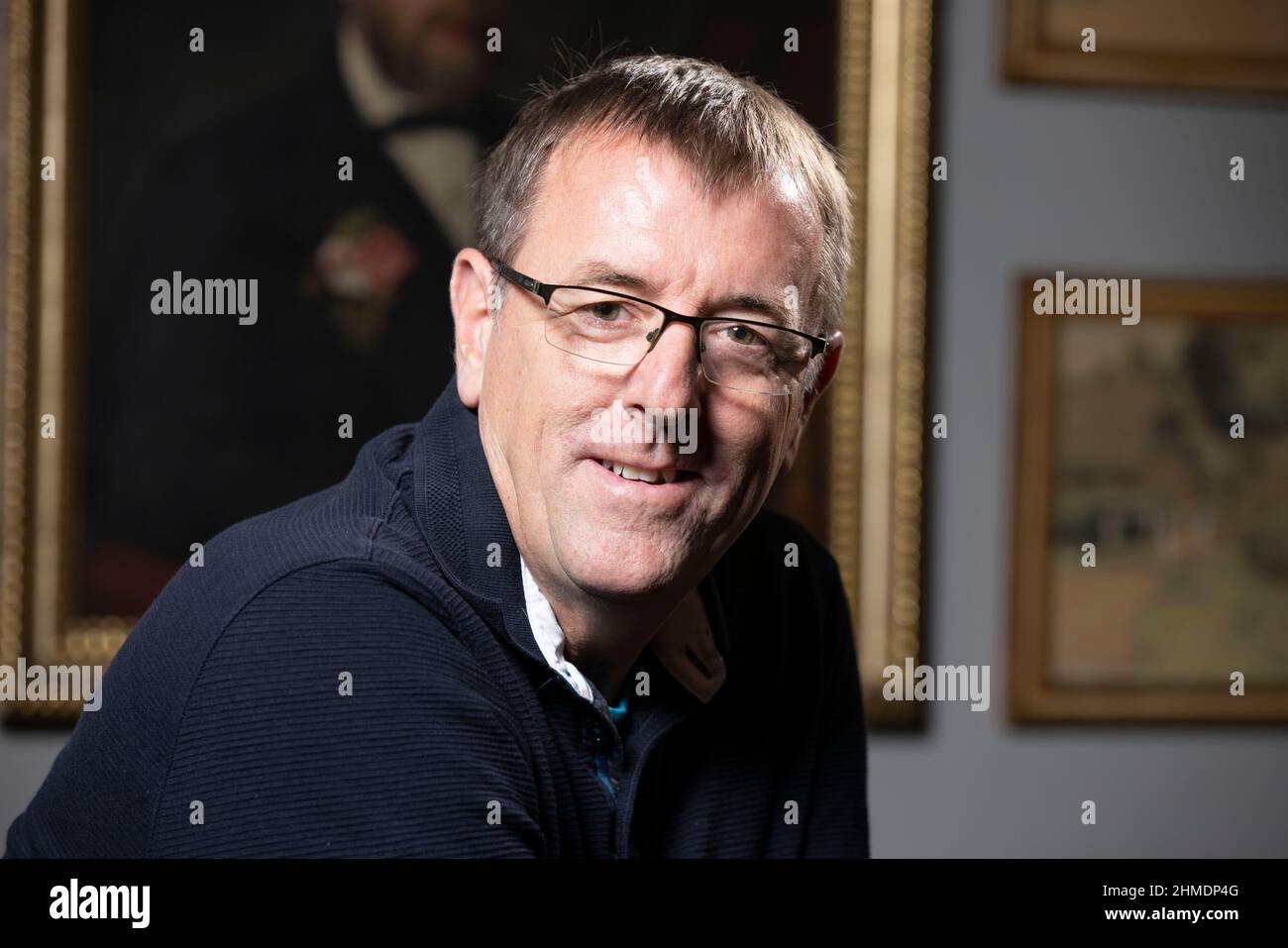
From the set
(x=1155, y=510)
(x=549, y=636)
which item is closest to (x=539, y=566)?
(x=549, y=636)

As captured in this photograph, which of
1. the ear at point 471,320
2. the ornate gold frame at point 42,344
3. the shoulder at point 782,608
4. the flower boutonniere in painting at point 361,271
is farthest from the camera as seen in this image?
the flower boutonniere in painting at point 361,271

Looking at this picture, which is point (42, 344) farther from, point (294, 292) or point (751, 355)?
point (751, 355)

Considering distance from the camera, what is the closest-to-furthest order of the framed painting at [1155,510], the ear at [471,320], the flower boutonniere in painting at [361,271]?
the ear at [471,320] → the flower boutonniere in painting at [361,271] → the framed painting at [1155,510]

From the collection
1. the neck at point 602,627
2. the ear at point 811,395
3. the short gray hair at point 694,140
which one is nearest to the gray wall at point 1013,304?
the ear at point 811,395

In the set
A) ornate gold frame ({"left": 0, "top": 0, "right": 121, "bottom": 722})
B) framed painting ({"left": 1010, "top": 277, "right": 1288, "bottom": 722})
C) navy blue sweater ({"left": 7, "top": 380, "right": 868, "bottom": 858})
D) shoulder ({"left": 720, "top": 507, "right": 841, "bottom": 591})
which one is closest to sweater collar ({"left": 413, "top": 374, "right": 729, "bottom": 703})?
navy blue sweater ({"left": 7, "top": 380, "right": 868, "bottom": 858})

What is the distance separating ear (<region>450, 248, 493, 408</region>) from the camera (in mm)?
1254

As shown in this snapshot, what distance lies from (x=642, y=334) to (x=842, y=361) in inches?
52.1

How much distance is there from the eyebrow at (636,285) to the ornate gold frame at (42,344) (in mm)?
1498

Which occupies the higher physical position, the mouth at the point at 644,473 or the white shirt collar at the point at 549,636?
the mouth at the point at 644,473

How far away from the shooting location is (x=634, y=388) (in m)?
1.12

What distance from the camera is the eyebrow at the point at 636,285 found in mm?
1119

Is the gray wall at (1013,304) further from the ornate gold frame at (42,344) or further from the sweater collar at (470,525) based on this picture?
the ornate gold frame at (42,344)

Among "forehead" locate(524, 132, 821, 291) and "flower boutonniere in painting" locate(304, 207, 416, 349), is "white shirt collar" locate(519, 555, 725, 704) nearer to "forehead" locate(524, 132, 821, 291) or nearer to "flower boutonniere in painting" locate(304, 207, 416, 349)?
"forehead" locate(524, 132, 821, 291)
